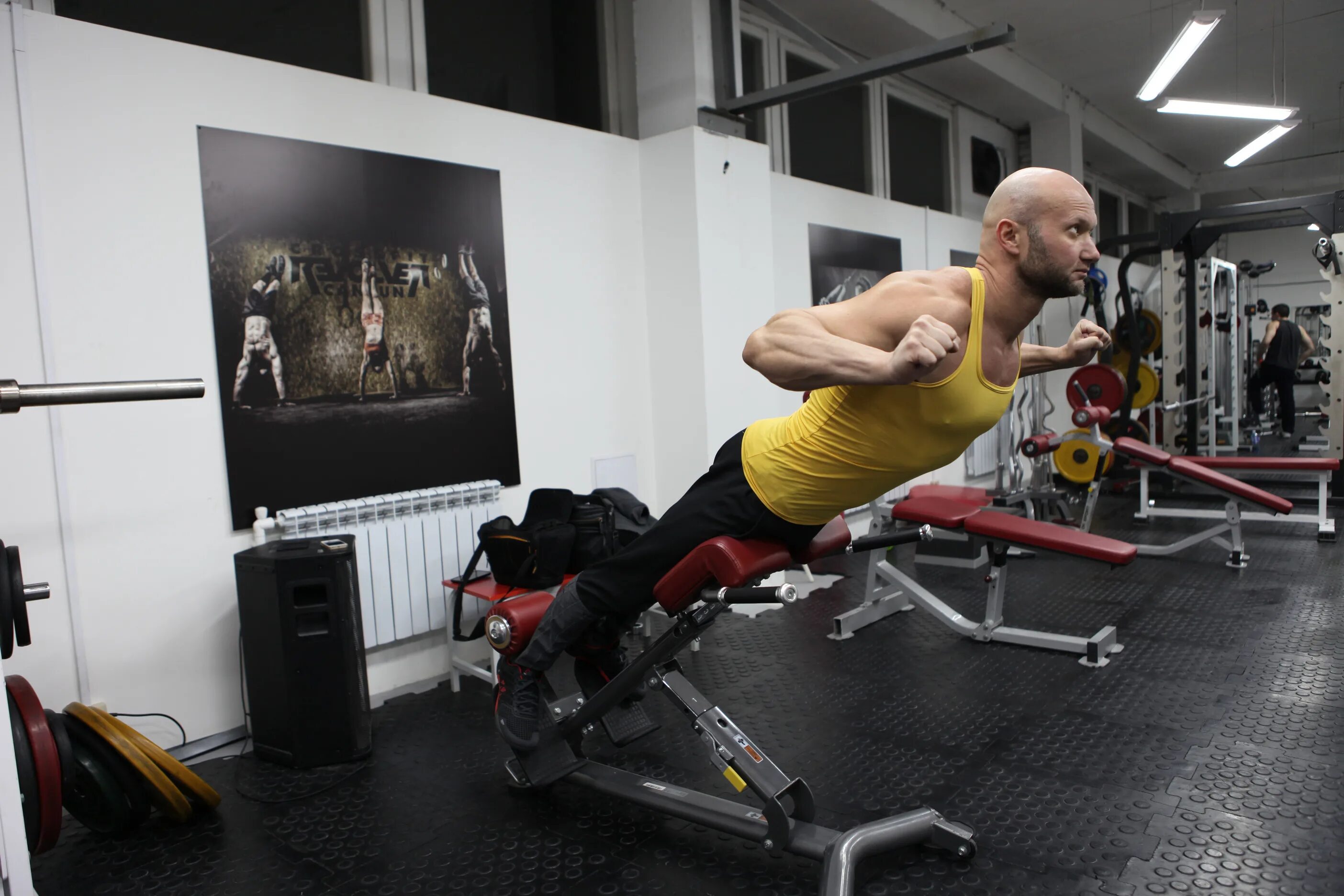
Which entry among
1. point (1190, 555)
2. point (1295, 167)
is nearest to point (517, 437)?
point (1190, 555)

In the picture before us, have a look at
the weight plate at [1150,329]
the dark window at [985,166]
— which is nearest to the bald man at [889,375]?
the dark window at [985,166]

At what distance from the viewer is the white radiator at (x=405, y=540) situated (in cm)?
302

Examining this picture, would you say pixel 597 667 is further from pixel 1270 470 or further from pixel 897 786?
pixel 1270 470

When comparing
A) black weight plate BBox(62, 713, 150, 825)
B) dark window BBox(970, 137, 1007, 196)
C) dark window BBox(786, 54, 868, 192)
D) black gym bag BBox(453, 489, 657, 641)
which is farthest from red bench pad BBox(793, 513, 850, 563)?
dark window BBox(970, 137, 1007, 196)

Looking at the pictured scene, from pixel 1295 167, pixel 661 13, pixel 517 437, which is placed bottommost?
pixel 517 437

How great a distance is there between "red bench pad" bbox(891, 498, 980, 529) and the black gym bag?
1.06m

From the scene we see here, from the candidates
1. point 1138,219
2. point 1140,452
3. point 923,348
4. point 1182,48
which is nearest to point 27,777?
point 923,348

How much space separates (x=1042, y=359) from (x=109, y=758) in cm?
251

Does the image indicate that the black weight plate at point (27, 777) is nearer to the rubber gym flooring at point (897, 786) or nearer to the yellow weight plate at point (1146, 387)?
the rubber gym flooring at point (897, 786)

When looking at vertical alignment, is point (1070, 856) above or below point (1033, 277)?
below

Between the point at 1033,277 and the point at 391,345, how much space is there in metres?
2.33

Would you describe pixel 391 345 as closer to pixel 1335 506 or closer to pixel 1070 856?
pixel 1070 856

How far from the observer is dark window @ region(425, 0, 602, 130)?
3779mm

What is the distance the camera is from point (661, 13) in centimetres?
416
